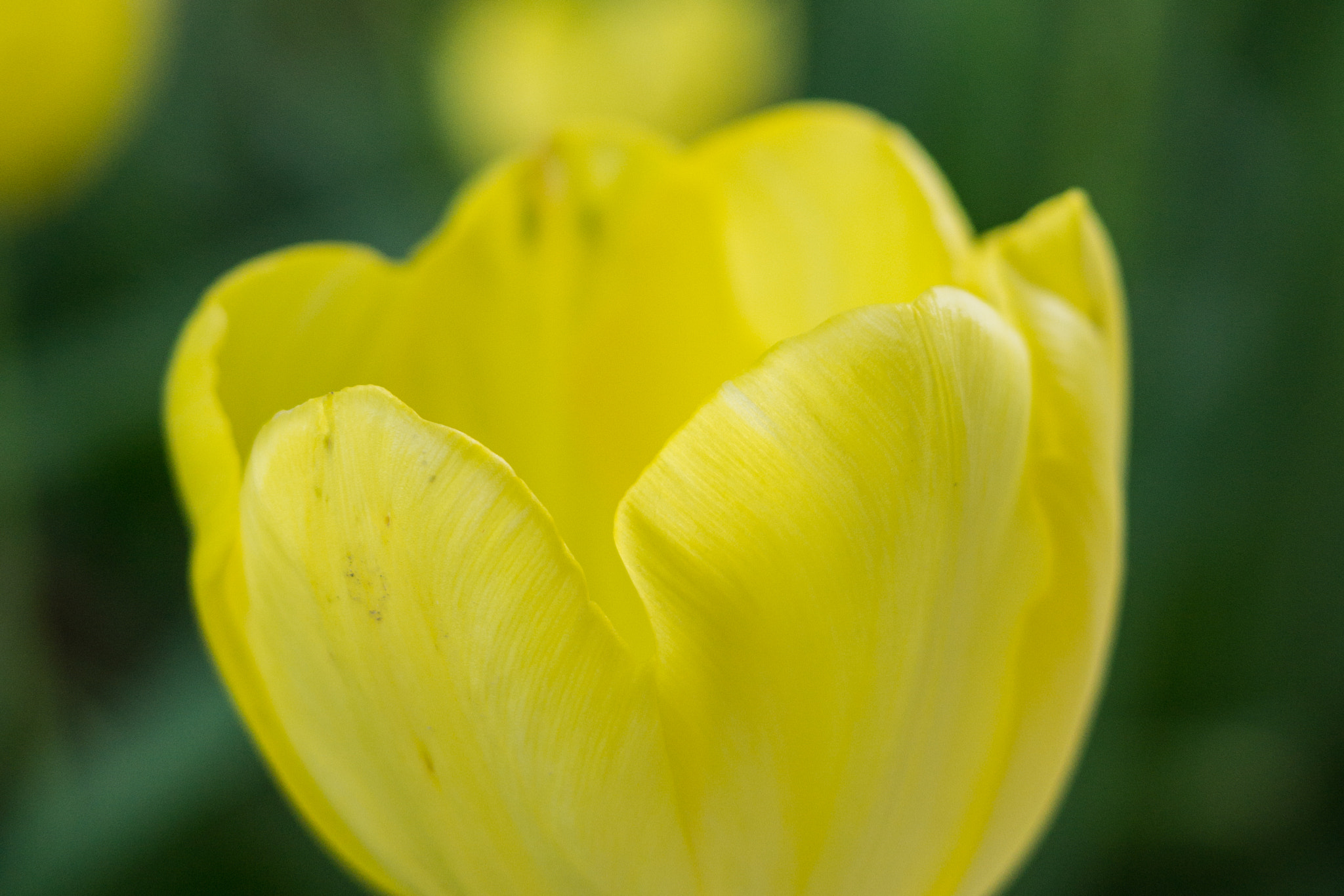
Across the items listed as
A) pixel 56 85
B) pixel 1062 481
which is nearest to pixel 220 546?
pixel 1062 481

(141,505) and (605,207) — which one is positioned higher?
(605,207)

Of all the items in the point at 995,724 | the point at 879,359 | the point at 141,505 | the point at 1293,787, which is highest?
the point at 879,359

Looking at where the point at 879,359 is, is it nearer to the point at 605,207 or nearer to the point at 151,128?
the point at 605,207

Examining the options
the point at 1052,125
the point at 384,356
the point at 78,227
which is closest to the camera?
the point at 384,356

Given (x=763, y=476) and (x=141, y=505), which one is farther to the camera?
(x=141, y=505)

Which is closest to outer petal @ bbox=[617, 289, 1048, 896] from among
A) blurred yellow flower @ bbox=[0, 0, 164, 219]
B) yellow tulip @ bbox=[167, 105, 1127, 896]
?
yellow tulip @ bbox=[167, 105, 1127, 896]

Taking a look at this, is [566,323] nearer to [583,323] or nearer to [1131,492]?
[583,323]

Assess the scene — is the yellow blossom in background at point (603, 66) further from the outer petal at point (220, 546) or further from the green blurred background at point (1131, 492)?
the outer petal at point (220, 546)

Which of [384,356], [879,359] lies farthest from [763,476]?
[384,356]
